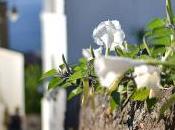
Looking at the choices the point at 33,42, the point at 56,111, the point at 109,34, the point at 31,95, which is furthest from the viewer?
the point at 33,42

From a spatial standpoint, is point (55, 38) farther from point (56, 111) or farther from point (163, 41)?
point (163, 41)

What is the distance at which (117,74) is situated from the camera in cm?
73

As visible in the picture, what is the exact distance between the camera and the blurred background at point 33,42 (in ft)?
8.86

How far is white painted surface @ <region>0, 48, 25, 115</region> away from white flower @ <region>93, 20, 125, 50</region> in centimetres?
683

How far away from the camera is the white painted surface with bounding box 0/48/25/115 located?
7.81 m

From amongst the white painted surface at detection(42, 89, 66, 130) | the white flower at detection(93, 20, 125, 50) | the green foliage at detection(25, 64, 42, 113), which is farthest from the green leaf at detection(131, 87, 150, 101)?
the green foliage at detection(25, 64, 42, 113)

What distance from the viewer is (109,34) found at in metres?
0.94

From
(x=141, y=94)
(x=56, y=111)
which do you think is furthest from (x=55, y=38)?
(x=141, y=94)

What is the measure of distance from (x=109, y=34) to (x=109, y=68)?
228mm

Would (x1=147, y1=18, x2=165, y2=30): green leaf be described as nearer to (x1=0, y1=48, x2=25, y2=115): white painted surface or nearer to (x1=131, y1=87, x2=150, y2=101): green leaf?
(x1=131, y1=87, x2=150, y2=101): green leaf

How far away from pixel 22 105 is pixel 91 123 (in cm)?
663

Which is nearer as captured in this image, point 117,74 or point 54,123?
point 117,74

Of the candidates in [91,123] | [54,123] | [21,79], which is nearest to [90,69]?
[91,123]

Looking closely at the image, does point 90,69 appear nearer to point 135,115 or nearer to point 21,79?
point 135,115
